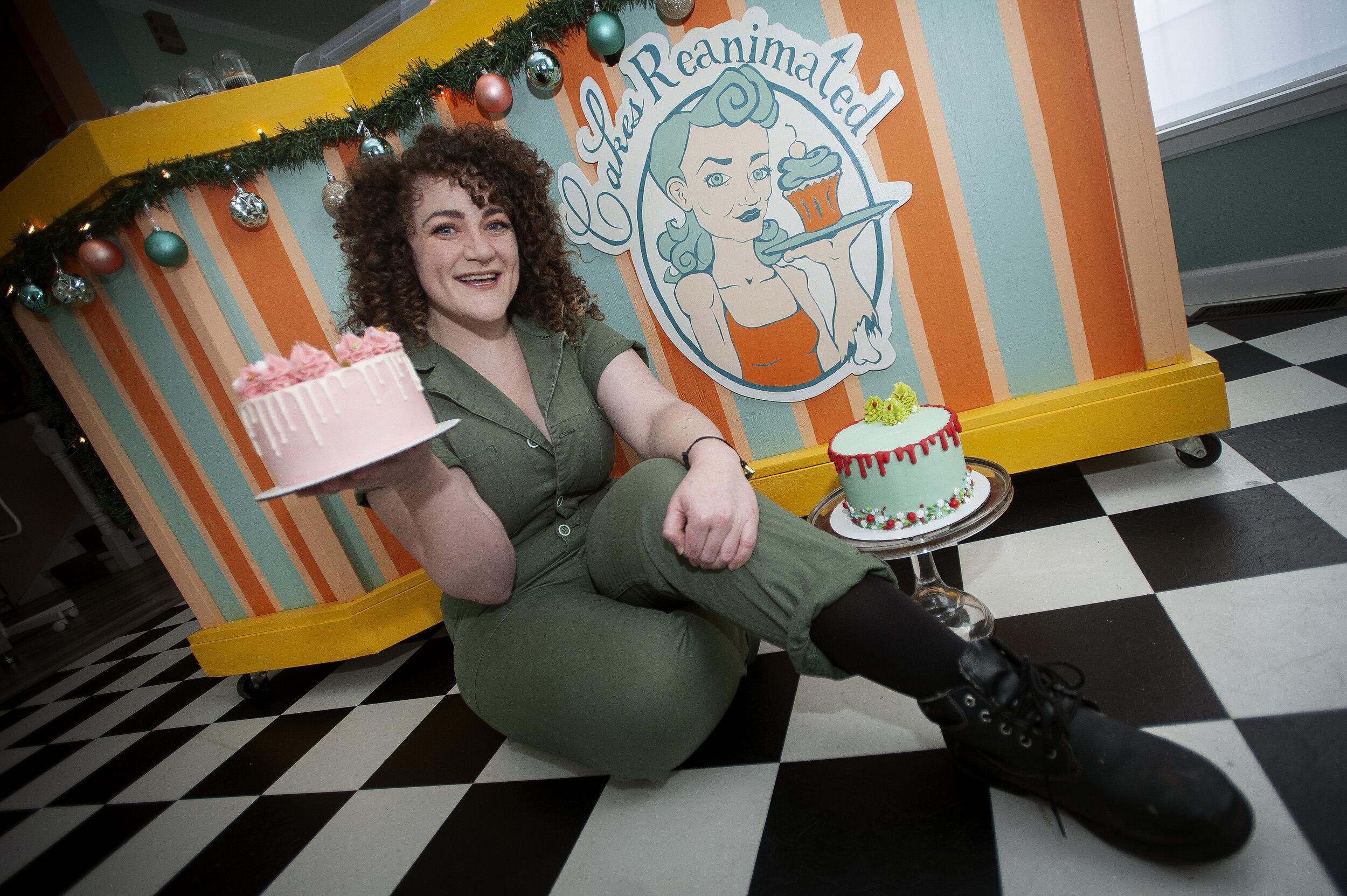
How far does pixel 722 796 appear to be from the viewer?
1.01m

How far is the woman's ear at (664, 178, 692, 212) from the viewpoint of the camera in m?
1.54

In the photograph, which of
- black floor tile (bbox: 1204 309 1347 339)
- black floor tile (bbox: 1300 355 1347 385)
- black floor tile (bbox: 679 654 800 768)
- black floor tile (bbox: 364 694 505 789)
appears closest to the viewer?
black floor tile (bbox: 679 654 800 768)

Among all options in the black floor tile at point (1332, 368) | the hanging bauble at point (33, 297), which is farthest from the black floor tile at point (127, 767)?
the black floor tile at point (1332, 368)

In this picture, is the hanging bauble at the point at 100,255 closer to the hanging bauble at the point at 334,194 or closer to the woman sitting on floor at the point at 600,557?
the hanging bauble at the point at 334,194

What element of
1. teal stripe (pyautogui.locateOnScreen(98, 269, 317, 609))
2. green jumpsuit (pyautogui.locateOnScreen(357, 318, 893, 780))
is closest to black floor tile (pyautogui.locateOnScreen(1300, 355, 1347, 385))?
green jumpsuit (pyautogui.locateOnScreen(357, 318, 893, 780))

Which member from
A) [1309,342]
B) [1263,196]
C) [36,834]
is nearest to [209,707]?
[36,834]

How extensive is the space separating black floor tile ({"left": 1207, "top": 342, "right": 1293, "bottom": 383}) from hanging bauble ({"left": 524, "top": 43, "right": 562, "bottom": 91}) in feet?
6.16

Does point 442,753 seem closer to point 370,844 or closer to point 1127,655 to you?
point 370,844

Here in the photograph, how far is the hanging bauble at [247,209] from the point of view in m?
1.59

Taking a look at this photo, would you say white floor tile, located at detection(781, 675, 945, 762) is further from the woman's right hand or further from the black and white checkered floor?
the woman's right hand

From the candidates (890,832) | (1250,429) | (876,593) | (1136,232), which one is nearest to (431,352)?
(876,593)

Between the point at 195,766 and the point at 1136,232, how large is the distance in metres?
2.50

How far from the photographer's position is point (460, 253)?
3.94ft

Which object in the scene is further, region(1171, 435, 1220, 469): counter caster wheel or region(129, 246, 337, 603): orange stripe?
region(129, 246, 337, 603): orange stripe
